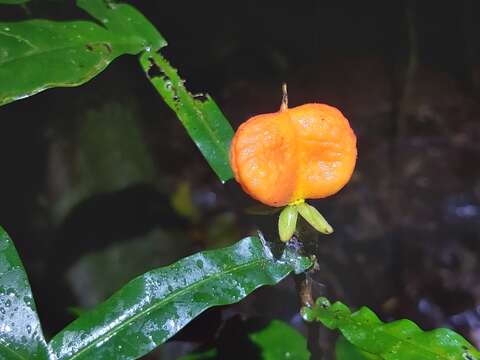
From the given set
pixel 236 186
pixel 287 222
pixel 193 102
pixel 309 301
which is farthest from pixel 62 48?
pixel 309 301

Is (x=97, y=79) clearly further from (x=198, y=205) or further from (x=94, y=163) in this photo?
(x=198, y=205)

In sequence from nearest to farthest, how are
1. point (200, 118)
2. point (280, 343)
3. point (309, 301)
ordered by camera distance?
point (309, 301) → point (200, 118) → point (280, 343)

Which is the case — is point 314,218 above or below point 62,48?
below

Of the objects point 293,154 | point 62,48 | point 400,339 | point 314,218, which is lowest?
point 400,339

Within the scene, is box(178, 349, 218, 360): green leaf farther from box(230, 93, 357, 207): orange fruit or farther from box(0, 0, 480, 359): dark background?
box(230, 93, 357, 207): orange fruit

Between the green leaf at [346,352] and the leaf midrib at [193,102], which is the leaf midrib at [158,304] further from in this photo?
the green leaf at [346,352]

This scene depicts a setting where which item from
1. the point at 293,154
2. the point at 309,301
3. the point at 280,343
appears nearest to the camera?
the point at 293,154

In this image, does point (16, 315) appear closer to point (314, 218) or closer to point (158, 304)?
point (158, 304)

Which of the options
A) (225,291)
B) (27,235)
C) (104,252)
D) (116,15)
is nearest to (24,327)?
(225,291)

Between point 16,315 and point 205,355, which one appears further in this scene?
point 205,355
